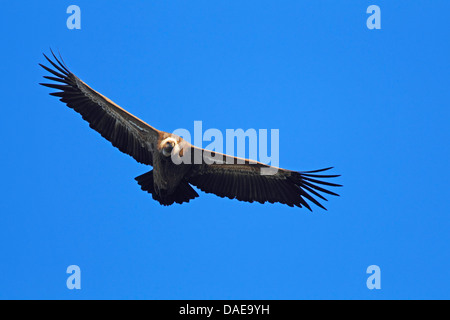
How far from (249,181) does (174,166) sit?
1.49m

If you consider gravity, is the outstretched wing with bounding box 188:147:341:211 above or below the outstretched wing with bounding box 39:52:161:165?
below

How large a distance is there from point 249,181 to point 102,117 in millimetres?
3086

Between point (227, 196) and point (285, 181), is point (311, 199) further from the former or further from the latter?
point (227, 196)

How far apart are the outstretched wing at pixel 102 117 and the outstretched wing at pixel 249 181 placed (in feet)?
3.63

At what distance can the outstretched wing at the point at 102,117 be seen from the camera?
1205cm

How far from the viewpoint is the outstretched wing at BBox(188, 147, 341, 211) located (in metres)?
11.7

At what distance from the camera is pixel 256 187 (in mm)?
12062

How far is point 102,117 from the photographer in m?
12.2

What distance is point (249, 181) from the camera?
39.7ft

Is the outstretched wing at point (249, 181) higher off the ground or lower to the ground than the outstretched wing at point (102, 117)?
lower

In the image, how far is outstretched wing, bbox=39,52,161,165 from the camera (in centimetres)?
1205

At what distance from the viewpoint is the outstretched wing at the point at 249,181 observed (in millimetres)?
11734

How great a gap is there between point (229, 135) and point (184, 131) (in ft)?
2.92

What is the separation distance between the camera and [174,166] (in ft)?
38.3
